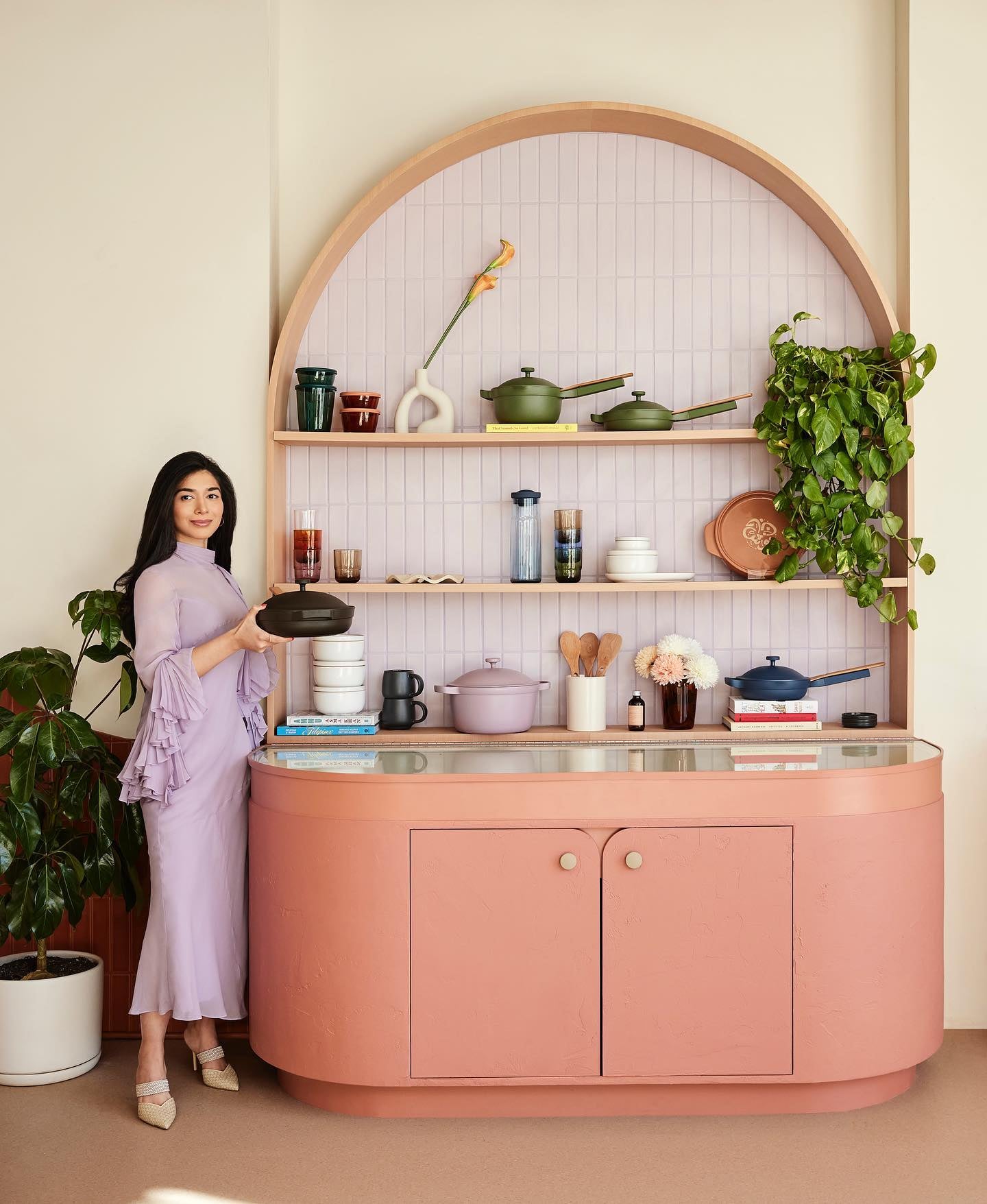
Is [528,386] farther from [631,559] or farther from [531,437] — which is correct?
[631,559]

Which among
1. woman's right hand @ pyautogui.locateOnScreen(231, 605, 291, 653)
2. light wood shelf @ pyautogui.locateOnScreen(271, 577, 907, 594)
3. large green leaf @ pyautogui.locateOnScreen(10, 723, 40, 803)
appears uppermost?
light wood shelf @ pyautogui.locateOnScreen(271, 577, 907, 594)

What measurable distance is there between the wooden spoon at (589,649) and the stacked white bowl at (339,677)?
702mm

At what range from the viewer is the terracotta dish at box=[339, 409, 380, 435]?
336 centimetres

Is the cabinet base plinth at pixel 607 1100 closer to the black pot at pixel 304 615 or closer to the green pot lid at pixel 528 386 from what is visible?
the black pot at pixel 304 615

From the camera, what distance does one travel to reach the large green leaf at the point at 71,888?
120 inches

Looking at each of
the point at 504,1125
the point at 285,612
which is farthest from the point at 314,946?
the point at 285,612

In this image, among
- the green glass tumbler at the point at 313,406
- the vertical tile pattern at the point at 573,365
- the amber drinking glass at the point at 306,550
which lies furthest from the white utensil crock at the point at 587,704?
the green glass tumbler at the point at 313,406

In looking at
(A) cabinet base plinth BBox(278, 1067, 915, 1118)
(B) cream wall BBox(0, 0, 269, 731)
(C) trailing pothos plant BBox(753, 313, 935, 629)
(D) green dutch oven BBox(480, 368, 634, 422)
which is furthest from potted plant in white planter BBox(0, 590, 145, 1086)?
(C) trailing pothos plant BBox(753, 313, 935, 629)

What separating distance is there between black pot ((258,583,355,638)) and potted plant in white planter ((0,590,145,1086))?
493 millimetres

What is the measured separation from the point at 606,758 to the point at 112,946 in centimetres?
168

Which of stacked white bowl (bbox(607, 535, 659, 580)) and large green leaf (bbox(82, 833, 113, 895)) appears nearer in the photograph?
large green leaf (bbox(82, 833, 113, 895))

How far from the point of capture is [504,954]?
2.88 meters

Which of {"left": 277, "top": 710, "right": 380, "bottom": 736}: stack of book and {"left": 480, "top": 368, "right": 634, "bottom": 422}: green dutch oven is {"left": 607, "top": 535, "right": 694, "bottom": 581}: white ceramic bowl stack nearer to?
{"left": 480, "top": 368, "right": 634, "bottom": 422}: green dutch oven

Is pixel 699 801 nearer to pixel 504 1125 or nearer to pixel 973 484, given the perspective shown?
pixel 504 1125
